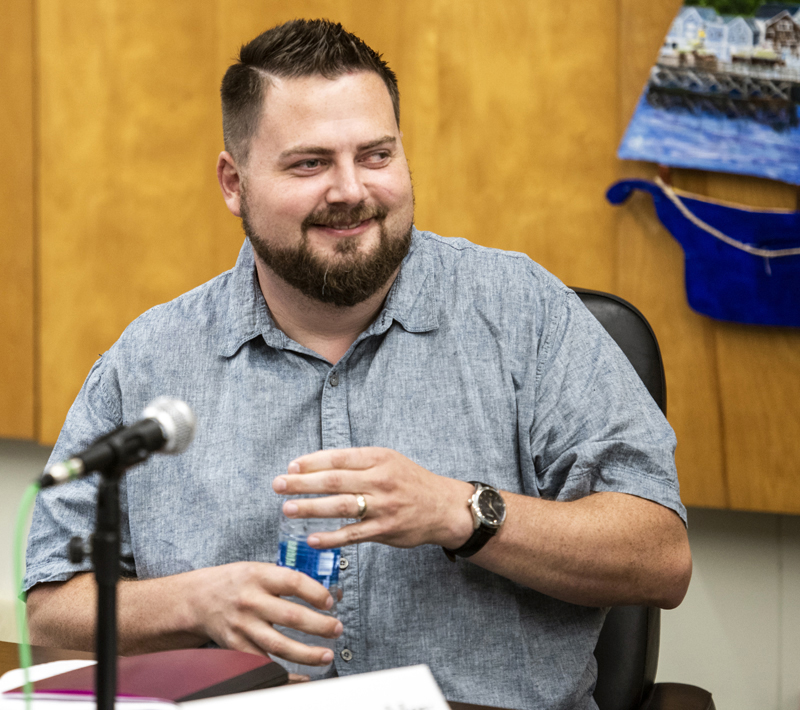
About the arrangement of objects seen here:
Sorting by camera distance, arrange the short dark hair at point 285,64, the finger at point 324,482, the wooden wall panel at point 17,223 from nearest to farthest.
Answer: the finger at point 324,482 → the short dark hair at point 285,64 → the wooden wall panel at point 17,223

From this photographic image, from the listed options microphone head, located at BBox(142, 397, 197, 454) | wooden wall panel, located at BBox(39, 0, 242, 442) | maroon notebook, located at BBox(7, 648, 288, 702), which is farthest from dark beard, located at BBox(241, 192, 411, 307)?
wooden wall panel, located at BBox(39, 0, 242, 442)

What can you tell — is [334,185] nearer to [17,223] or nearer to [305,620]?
Result: [305,620]

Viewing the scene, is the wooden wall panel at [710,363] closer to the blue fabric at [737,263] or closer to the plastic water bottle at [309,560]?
the blue fabric at [737,263]

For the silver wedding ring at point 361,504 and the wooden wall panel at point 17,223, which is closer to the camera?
the silver wedding ring at point 361,504

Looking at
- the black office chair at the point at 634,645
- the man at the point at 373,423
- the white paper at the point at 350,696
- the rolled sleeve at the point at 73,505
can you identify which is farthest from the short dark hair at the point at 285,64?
the white paper at the point at 350,696

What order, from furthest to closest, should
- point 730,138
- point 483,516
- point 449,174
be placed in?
point 449,174 → point 730,138 → point 483,516

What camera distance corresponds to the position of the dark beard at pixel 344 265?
136 centimetres

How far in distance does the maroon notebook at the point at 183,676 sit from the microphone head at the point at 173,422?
1.01ft

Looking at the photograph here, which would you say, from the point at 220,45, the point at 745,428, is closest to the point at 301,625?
the point at 745,428

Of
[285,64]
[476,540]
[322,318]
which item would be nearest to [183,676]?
[476,540]

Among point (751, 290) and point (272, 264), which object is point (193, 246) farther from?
point (751, 290)

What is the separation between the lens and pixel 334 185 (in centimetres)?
134

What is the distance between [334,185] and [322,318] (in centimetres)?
21

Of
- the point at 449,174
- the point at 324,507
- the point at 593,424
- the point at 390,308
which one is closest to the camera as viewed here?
the point at 324,507
